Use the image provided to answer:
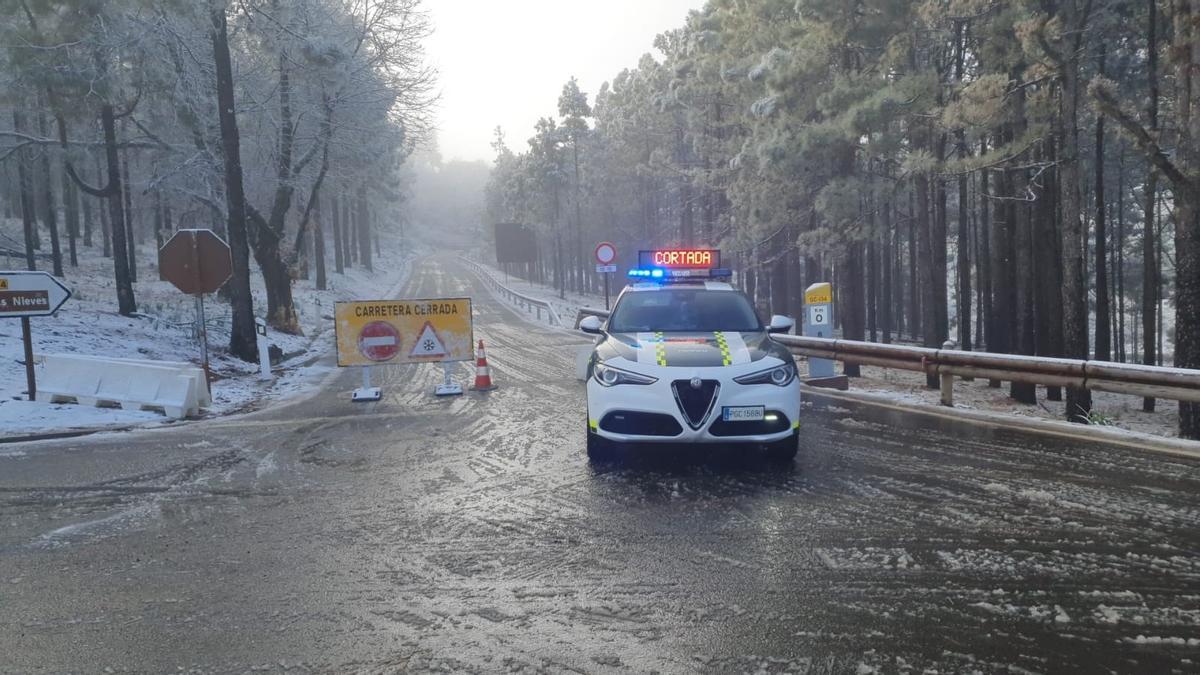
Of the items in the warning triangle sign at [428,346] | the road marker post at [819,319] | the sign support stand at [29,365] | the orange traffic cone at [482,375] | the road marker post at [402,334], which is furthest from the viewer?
the road marker post at [819,319]

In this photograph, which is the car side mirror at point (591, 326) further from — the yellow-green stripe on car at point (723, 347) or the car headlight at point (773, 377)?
the car headlight at point (773, 377)

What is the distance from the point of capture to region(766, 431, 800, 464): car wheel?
732 centimetres

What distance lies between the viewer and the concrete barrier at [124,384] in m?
11.5

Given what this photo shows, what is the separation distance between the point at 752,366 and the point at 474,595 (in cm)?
358

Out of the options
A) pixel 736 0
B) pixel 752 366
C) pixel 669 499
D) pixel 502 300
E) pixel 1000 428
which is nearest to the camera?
pixel 669 499

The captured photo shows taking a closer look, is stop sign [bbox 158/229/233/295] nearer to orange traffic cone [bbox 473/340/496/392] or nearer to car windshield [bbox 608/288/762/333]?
orange traffic cone [bbox 473/340/496/392]

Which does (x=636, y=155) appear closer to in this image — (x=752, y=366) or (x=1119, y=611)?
(x=752, y=366)

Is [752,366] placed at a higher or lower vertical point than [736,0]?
lower

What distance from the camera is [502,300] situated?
4697 centimetres

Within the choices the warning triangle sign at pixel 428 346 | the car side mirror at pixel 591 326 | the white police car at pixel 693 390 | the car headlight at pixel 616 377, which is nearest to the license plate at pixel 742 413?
the white police car at pixel 693 390

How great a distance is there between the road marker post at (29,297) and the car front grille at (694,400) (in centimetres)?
979

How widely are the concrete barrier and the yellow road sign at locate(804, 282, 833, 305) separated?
10.1 m

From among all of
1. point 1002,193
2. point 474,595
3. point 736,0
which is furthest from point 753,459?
point 736,0

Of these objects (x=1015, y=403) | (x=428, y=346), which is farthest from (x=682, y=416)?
(x=1015, y=403)
